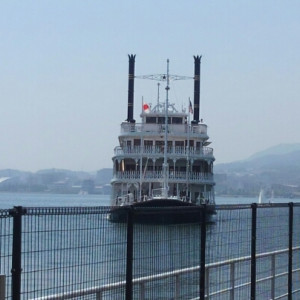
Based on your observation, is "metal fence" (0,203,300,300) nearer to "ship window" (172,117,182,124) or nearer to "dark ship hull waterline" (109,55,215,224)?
"dark ship hull waterline" (109,55,215,224)

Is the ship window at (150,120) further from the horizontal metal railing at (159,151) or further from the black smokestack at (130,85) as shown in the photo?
the black smokestack at (130,85)

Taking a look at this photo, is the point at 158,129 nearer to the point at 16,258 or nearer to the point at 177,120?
the point at 177,120

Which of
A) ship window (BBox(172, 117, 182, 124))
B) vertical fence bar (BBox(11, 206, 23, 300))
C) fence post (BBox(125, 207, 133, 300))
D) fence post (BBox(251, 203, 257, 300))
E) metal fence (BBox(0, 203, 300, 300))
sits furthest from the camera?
ship window (BBox(172, 117, 182, 124))

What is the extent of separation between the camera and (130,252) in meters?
8.74

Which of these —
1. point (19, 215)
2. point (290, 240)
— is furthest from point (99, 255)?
point (290, 240)

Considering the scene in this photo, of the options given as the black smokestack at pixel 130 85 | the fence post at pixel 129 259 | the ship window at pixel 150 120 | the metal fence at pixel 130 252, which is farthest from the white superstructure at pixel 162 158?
the fence post at pixel 129 259

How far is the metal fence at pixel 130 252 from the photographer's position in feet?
A: 25.2

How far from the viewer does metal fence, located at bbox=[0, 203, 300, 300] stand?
25.2 ft

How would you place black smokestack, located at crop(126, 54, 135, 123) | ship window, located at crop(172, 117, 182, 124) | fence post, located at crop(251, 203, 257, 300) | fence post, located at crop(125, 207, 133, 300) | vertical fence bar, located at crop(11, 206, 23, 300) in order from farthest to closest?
1. black smokestack, located at crop(126, 54, 135, 123)
2. ship window, located at crop(172, 117, 182, 124)
3. fence post, located at crop(251, 203, 257, 300)
4. fence post, located at crop(125, 207, 133, 300)
5. vertical fence bar, located at crop(11, 206, 23, 300)

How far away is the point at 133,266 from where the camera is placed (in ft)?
29.4

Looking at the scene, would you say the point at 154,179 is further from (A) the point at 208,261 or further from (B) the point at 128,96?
(A) the point at 208,261

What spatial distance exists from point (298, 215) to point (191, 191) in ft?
179

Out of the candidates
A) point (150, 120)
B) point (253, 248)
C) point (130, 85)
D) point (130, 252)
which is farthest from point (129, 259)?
point (130, 85)

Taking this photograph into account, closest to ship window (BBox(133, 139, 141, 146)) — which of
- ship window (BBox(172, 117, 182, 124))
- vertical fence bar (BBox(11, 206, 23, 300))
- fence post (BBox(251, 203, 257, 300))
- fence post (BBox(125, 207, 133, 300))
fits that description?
ship window (BBox(172, 117, 182, 124))
